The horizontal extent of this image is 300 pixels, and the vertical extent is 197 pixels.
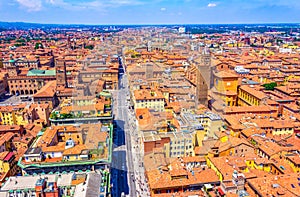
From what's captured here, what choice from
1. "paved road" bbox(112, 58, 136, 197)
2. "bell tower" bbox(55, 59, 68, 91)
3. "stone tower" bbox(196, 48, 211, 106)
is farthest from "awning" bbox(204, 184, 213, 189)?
"bell tower" bbox(55, 59, 68, 91)

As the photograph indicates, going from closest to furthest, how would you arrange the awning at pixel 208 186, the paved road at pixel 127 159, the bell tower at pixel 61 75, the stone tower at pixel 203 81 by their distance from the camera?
the awning at pixel 208 186 < the paved road at pixel 127 159 < the stone tower at pixel 203 81 < the bell tower at pixel 61 75

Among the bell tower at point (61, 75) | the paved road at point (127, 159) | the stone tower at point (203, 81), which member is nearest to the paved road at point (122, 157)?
the paved road at point (127, 159)

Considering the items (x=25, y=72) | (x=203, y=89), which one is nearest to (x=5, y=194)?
(x=203, y=89)

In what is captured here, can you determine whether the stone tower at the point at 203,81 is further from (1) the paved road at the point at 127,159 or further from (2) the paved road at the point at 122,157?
(2) the paved road at the point at 122,157

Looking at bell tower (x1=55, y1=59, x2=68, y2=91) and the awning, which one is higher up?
bell tower (x1=55, y1=59, x2=68, y2=91)

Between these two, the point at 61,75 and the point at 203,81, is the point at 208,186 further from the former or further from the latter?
the point at 61,75

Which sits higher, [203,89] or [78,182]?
[203,89]

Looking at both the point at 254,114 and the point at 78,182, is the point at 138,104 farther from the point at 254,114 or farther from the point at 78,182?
the point at 78,182

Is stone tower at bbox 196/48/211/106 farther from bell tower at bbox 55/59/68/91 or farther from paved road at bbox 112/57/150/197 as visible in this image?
bell tower at bbox 55/59/68/91

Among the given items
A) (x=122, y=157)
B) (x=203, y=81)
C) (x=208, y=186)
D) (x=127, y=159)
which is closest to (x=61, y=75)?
(x=122, y=157)

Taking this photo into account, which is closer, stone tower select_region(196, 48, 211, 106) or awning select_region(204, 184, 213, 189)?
awning select_region(204, 184, 213, 189)

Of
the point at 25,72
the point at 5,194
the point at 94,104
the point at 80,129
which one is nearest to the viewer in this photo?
the point at 5,194
